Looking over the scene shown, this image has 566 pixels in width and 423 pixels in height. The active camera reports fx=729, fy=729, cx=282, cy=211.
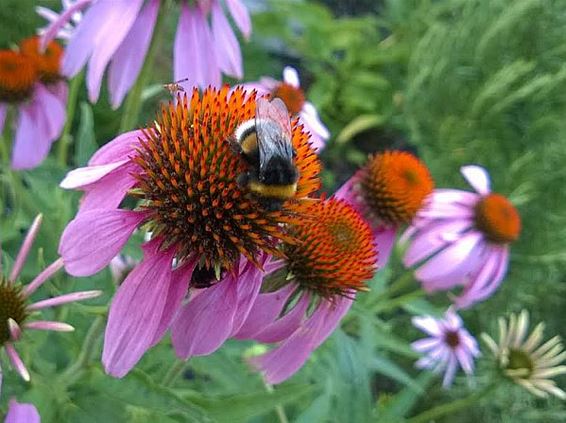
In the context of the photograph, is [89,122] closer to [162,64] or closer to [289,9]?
[162,64]

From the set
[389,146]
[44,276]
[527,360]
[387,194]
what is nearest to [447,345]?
[527,360]

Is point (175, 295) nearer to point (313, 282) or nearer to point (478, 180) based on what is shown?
point (313, 282)

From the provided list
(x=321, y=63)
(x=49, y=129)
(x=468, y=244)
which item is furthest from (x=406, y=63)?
(x=49, y=129)

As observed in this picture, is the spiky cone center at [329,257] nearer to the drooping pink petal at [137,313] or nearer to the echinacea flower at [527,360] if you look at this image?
the drooping pink petal at [137,313]

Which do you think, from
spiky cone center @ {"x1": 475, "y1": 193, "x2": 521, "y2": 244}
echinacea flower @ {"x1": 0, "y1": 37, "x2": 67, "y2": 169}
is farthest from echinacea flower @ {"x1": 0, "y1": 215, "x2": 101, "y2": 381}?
spiky cone center @ {"x1": 475, "y1": 193, "x2": 521, "y2": 244}

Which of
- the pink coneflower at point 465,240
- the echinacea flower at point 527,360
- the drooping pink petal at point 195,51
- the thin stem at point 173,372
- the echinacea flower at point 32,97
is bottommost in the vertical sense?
the echinacea flower at point 527,360

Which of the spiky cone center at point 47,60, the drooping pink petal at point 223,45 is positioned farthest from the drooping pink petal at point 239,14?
the spiky cone center at point 47,60
